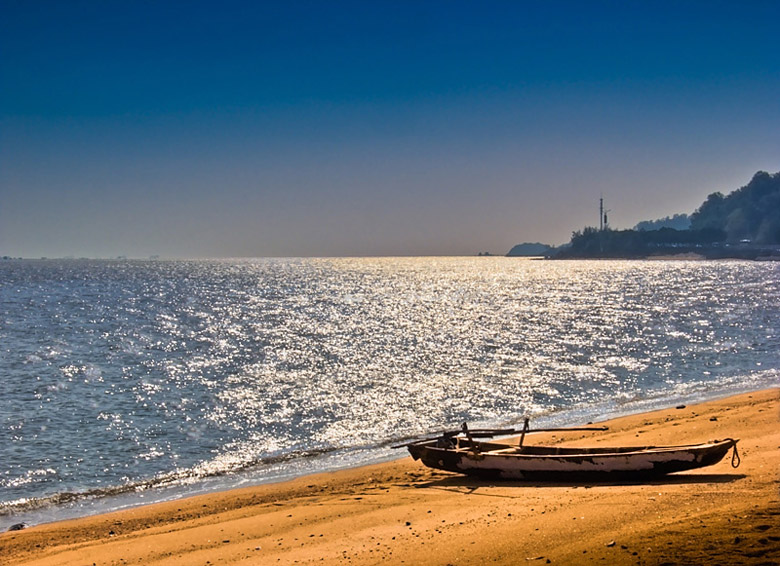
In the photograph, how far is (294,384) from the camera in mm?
35594

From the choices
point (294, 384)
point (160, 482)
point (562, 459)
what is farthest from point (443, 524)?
point (294, 384)

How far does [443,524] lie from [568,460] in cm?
434

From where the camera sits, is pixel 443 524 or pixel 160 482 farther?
pixel 160 482

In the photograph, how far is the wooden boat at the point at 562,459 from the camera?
49.0 feet

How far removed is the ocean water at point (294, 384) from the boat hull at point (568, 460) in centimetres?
515

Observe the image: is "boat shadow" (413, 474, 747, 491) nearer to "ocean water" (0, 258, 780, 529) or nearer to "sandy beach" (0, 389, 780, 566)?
"sandy beach" (0, 389, 780, 566)

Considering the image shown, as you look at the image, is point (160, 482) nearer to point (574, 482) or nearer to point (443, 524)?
point (443, 524)

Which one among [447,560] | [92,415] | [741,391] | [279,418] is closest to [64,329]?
[92,415]

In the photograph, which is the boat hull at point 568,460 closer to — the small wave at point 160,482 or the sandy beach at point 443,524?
the sandy beach at point 443,524

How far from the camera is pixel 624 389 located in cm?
3353

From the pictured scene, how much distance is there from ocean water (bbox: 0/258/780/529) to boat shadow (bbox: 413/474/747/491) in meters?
4.99

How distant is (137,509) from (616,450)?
1240cm

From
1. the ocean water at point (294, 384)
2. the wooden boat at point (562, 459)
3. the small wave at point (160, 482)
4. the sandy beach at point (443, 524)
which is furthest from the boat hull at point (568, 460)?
the small wave at point (160, 482)

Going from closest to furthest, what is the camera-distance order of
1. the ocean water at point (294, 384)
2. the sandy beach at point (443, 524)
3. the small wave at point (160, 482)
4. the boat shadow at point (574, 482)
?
1. the sandy beach at point (443, 524)
2. the boat shadow at point (574, 482)
3. the small wave at point (160, 482)
4. the ocean water at point (294, 384)
